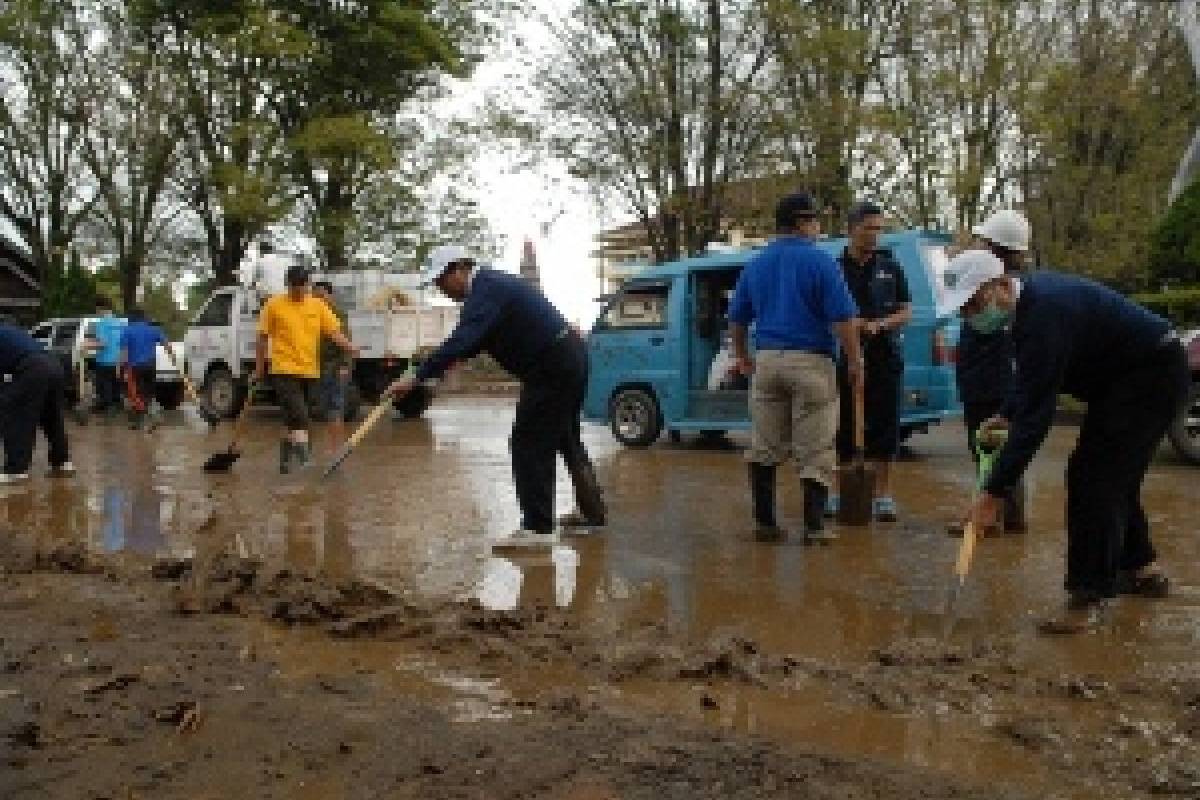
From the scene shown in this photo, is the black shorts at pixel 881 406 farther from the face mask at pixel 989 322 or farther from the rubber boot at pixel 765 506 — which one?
the rubber boot at pixel 765 506

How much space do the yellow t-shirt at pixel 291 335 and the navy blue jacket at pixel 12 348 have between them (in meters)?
1.82

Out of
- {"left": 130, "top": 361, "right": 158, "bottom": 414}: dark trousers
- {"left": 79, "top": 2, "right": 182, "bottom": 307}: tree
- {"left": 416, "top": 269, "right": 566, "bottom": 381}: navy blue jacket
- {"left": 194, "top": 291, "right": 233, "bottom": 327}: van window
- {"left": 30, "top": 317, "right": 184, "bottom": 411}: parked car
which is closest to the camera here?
{"left": 416, "top": 269, "right": 566, "bottom": 381}: navy blue jacket

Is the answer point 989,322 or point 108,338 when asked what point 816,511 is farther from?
point 108,338

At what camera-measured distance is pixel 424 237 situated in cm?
2692

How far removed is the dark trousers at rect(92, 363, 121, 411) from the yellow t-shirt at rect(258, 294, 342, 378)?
9255 mm

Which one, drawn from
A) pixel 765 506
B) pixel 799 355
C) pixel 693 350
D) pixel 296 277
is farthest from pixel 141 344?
pixel 799 355

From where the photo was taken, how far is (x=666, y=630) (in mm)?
4391

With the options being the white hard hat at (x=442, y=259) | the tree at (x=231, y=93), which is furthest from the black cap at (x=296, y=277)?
the tree at (x=231, y=93)

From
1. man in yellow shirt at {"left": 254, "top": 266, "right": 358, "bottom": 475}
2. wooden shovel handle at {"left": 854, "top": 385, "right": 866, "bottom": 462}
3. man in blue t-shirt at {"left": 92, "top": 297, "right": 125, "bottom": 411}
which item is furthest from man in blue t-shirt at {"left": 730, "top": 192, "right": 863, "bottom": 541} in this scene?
man in blue t-shirt at {"left": 92, "top": 297, "right": 125, "bottom": 411}

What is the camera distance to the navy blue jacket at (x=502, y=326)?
5.91 meters

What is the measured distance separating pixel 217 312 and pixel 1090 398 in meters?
15.4

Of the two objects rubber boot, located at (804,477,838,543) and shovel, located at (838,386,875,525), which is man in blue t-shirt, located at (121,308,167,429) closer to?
shovel, located at (838,386,875,525)

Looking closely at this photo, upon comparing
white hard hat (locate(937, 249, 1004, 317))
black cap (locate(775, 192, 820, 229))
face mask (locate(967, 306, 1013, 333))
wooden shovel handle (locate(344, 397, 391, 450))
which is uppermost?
black cap (locate(775, 192, 820, 229))

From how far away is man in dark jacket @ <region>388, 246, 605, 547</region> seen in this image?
6020 mm
